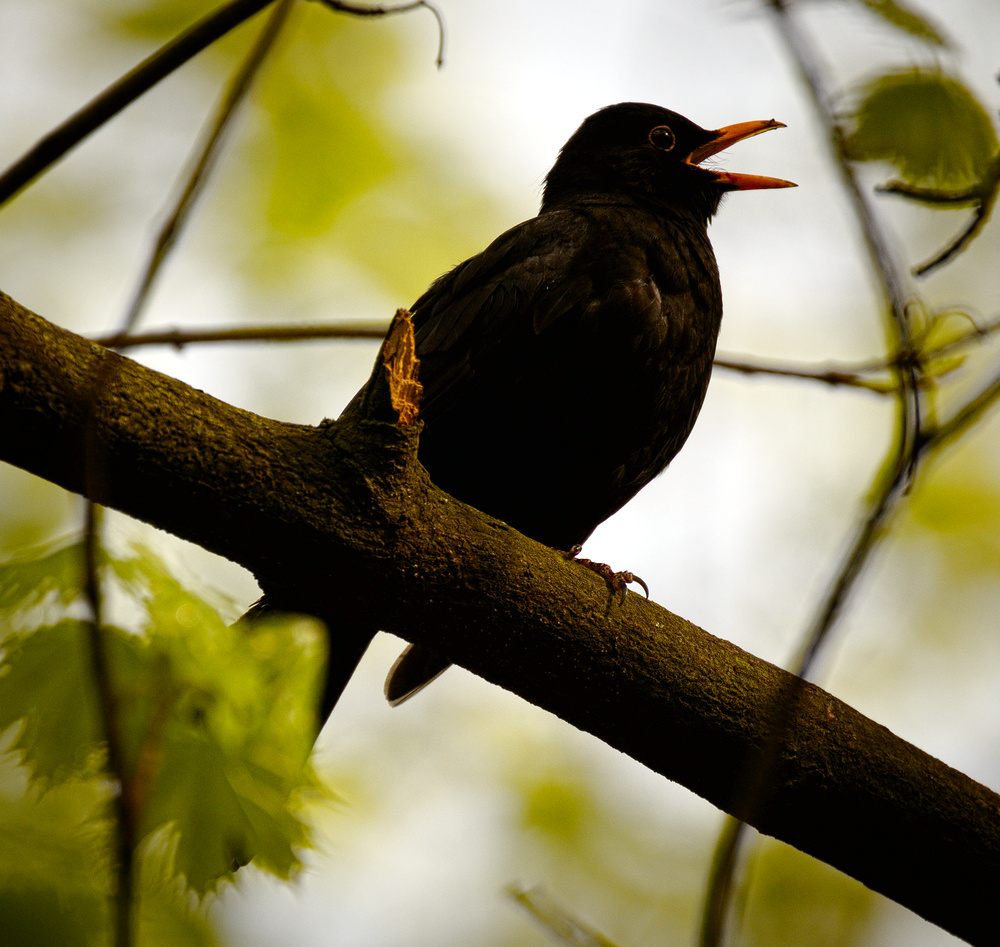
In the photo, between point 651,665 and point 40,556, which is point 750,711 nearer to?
point 651,665

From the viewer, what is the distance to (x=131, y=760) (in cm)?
126

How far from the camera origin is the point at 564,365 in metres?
3.08

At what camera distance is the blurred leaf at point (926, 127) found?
193cm

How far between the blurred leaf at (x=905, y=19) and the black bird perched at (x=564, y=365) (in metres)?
1.36

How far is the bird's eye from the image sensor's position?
4082 millimetres

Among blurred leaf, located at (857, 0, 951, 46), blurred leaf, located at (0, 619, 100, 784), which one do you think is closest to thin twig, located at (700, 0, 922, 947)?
blurred leaf, located at (857, 0, 951, 46)

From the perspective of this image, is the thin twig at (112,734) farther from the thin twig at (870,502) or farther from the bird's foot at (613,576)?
the bird's foot at (613,576)

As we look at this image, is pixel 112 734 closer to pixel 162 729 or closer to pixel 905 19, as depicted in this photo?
pixel 162 729

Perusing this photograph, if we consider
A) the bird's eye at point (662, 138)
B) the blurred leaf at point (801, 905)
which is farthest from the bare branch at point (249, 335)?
the blurred leaf at point (801, 905)

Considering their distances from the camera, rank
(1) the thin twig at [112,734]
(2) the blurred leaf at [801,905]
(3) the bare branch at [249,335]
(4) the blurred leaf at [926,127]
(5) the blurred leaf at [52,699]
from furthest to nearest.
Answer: (2) the blurred leaf at [801,905]
(3) the bare branch at [249,335]
(4) the blurred leaf at [926,127]
(5) the blurred leaf at [52,699]
(1) the thin twig at [112,734]

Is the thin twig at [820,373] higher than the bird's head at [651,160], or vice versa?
the bird's head at [651,160]

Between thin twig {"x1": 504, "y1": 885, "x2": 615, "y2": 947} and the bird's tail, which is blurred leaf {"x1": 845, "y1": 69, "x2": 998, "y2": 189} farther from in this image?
the bird's tail

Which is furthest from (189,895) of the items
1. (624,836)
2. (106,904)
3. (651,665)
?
(624,836)

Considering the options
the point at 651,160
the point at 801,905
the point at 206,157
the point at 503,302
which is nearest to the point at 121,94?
the point at 206,157
